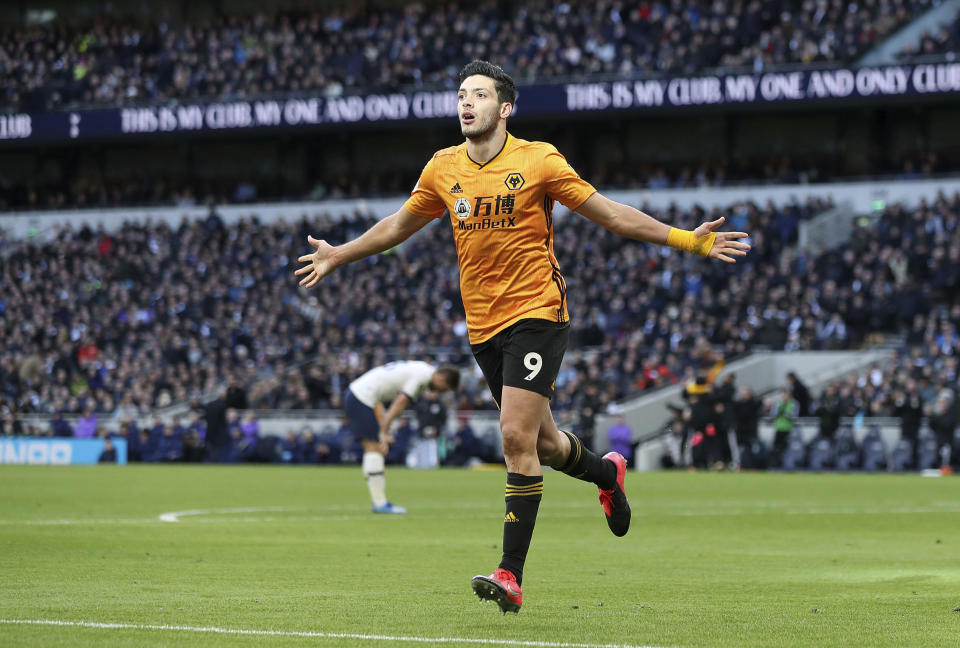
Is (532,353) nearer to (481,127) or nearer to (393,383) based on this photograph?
(481,127)

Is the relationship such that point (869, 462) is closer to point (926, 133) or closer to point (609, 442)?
point (609, 442)

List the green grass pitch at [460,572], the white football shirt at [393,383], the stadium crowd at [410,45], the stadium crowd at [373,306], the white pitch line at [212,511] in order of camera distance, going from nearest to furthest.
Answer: the green grass pitch at [460,572] < the white pitch line at [212,511] < the white football shirt at [393,383] < the stadium crowd at [373,306] < the stadium crowd at [410,45]

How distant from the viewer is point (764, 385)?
111 feet

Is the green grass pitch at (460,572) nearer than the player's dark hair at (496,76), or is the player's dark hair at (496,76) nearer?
the green grass pitch at (460,572)

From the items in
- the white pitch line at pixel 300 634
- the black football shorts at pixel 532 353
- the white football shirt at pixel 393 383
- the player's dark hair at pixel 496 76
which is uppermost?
the player's dark hair at pixel 496 76

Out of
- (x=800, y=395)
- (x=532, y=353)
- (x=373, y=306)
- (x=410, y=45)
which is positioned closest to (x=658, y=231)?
(x=532, y=353)

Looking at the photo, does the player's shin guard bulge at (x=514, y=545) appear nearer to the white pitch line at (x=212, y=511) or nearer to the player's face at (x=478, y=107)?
the player's face at (x=478, y=107)

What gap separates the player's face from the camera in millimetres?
7492

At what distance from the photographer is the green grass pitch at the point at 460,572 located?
257 inches

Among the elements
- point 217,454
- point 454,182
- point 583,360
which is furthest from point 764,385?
point 454,182

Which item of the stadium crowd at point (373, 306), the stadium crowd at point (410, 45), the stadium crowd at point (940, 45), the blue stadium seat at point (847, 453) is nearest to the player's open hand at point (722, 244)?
the blue stadium seat at point (847, 453)

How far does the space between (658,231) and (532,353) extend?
849 millimetres

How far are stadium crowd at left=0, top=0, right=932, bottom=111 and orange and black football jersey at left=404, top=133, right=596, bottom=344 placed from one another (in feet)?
113

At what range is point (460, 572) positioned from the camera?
31.4 ft
